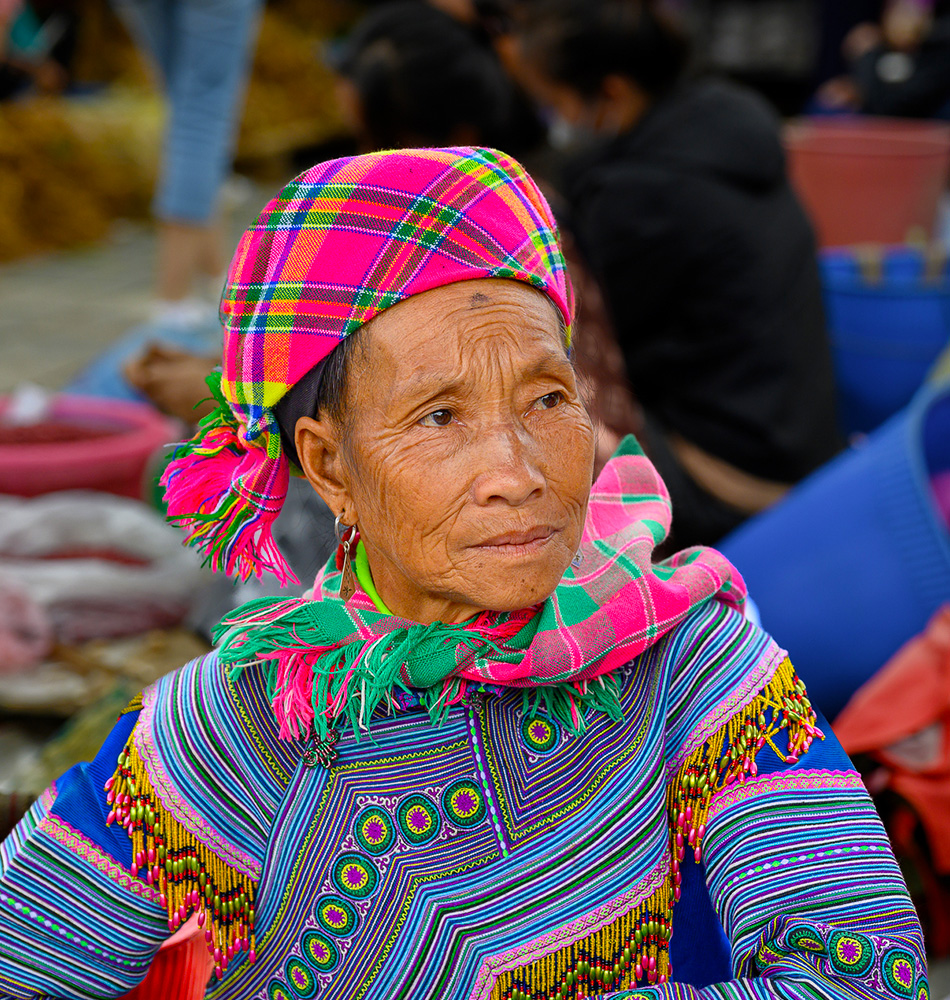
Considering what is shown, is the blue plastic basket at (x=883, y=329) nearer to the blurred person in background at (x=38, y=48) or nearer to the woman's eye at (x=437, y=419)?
the woman's eye at (x=437, y=419)

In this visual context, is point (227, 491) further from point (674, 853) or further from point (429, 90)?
point (429, 90)

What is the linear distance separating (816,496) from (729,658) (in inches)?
58.3

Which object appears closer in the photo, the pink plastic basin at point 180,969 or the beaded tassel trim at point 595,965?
the beaded tassel trim at point 595,965

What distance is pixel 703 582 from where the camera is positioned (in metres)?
1.31

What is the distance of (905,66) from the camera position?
8.74m

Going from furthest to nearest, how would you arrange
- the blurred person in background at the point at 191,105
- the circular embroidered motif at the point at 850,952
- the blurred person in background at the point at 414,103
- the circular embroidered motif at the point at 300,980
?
the blurred person in background at the point at 191,105 → the blurred person in background at the point at 414,103 → the circular embroidered motif at the point at 300,980 → the circular embroidered motif at the point at 850,952

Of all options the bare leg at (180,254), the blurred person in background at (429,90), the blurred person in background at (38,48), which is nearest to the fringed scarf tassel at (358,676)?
the blurred person in background at (429,90)

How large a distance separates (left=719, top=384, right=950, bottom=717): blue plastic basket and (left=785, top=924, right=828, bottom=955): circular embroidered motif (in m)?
1.42

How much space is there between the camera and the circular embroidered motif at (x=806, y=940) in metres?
1.14

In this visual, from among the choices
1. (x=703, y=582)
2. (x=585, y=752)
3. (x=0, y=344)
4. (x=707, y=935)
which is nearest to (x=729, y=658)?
(x=703, y=582)

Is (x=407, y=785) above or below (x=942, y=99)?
above

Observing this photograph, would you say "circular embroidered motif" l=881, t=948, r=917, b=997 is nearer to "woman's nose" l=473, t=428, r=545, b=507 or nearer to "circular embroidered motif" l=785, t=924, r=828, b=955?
"circular embroidered motif" l=785, t=924, r=828, b=955

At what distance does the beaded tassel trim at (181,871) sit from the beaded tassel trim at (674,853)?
32 centimetres

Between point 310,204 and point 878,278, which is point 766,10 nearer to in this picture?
point 878,278
